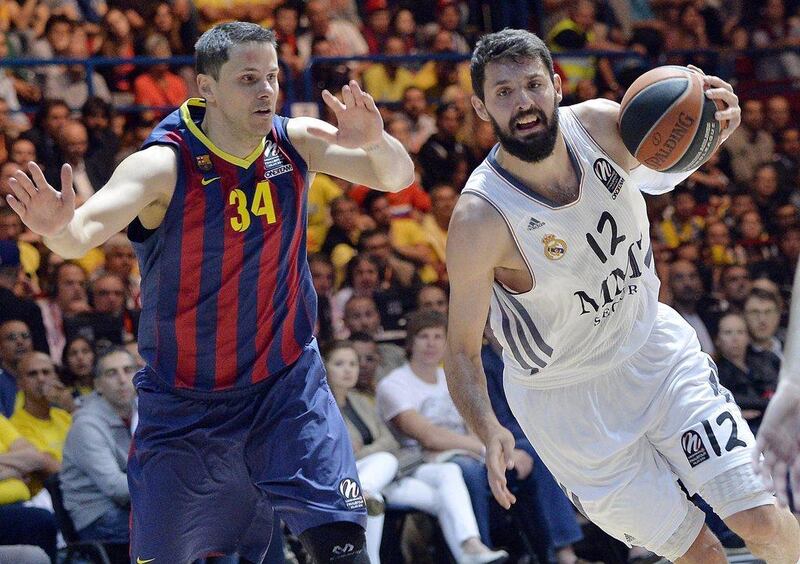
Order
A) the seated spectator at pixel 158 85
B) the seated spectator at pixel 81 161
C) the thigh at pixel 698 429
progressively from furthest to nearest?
1. the seated spectator at pixel 158 85
2. the seated spectator at pixel 81 161
3. the thigh at pixel 698 429

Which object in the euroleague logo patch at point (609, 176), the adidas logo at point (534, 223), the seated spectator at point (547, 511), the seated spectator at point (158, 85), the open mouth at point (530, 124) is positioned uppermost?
the seated spectator at point (158, 85)

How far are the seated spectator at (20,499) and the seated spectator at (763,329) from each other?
5.01m

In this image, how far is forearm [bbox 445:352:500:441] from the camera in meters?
4.34

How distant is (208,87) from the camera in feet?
15.8

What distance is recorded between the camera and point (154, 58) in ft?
34.3

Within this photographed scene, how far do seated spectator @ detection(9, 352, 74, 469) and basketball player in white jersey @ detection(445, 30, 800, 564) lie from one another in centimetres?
356

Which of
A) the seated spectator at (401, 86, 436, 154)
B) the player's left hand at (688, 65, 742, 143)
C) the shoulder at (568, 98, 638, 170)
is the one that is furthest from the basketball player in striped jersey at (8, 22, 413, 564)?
the seated spectator at (401, 86, 436, 154)

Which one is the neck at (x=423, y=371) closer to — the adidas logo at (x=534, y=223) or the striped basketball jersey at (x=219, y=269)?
the striped basketball jersey at (x=219, y=269)

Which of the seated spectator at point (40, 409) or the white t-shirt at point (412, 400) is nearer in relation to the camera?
the seated spectator at point (40, 409)

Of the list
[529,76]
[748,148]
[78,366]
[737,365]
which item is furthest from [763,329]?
[529,76]

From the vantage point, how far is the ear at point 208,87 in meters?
4.81

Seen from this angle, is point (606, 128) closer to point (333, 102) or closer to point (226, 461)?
point (333, 102)

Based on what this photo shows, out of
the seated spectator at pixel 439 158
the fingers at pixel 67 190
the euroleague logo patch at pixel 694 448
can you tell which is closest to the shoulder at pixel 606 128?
the euroleague logo patch at pixel 694 448

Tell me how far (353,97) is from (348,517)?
5.06 ft
